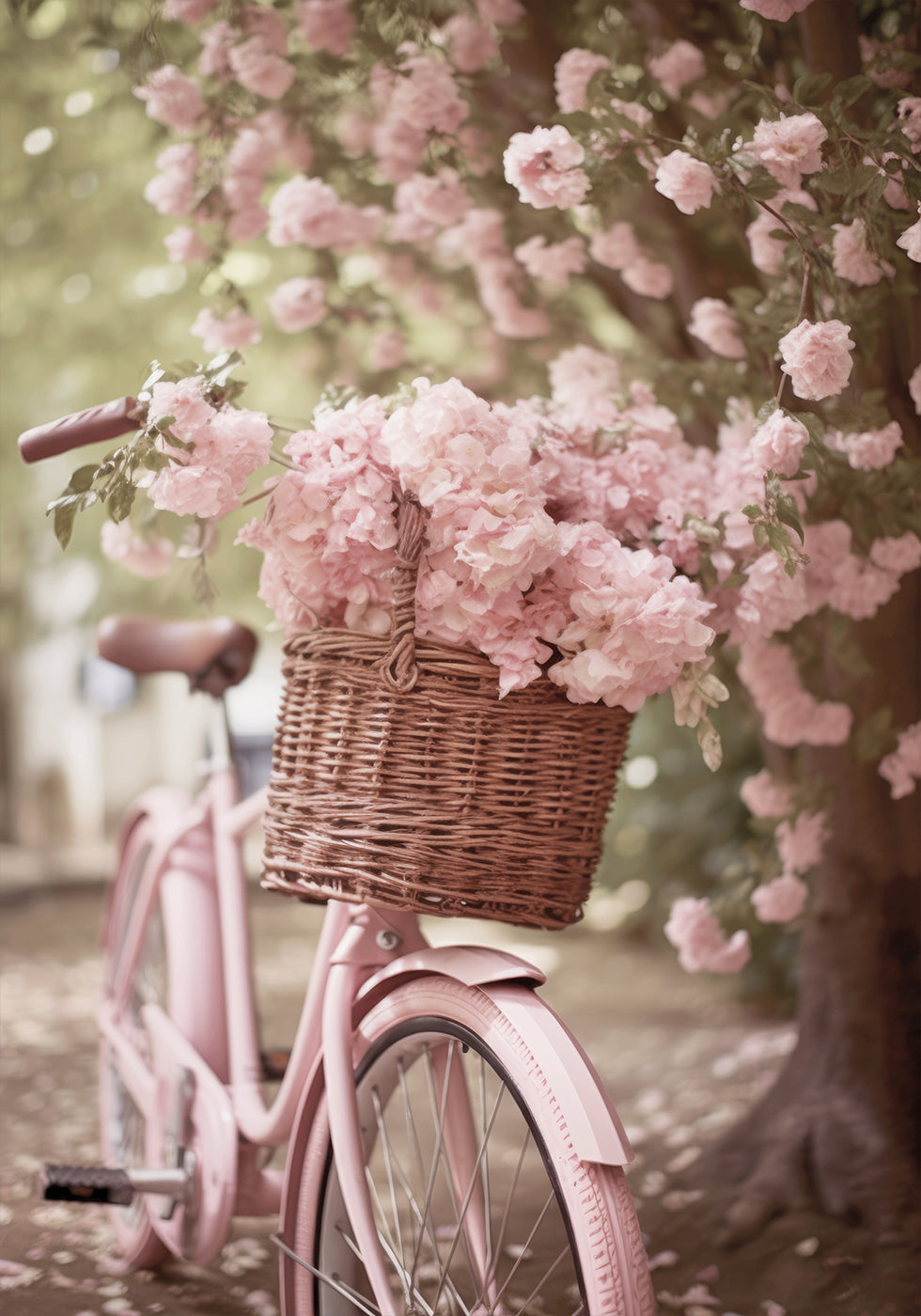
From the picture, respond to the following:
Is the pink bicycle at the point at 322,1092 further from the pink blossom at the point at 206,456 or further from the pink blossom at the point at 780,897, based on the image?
the pink blossom at the point at 780,897

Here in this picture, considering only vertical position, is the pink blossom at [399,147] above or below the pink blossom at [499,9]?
below

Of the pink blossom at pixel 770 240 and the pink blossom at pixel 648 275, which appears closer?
the pink blossom at pixel 770 240

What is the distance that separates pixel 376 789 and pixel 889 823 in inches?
56.5

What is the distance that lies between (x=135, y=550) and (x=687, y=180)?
104 cm

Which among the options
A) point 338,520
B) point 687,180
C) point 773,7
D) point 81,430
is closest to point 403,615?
point 338,520

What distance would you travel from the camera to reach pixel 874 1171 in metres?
2.43

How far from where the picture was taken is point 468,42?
2.37 meters

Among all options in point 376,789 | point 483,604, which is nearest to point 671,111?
point 483,604

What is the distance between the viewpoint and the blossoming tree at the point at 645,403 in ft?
4.64

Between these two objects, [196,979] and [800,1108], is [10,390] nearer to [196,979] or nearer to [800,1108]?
[196,979]

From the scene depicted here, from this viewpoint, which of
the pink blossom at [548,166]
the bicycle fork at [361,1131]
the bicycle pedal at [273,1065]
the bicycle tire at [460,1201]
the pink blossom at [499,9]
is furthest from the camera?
the pink blossom at [499,9]

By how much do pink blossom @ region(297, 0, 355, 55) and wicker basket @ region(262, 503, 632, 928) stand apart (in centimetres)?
142

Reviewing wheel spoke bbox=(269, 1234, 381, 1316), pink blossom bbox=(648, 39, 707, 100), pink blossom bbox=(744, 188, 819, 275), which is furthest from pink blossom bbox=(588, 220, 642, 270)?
wheel spoke bbox=(269, 1234, 381, 1316)

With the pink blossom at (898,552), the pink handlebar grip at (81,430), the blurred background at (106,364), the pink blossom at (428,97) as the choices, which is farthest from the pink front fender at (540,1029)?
the pink blossom at (428,97)
